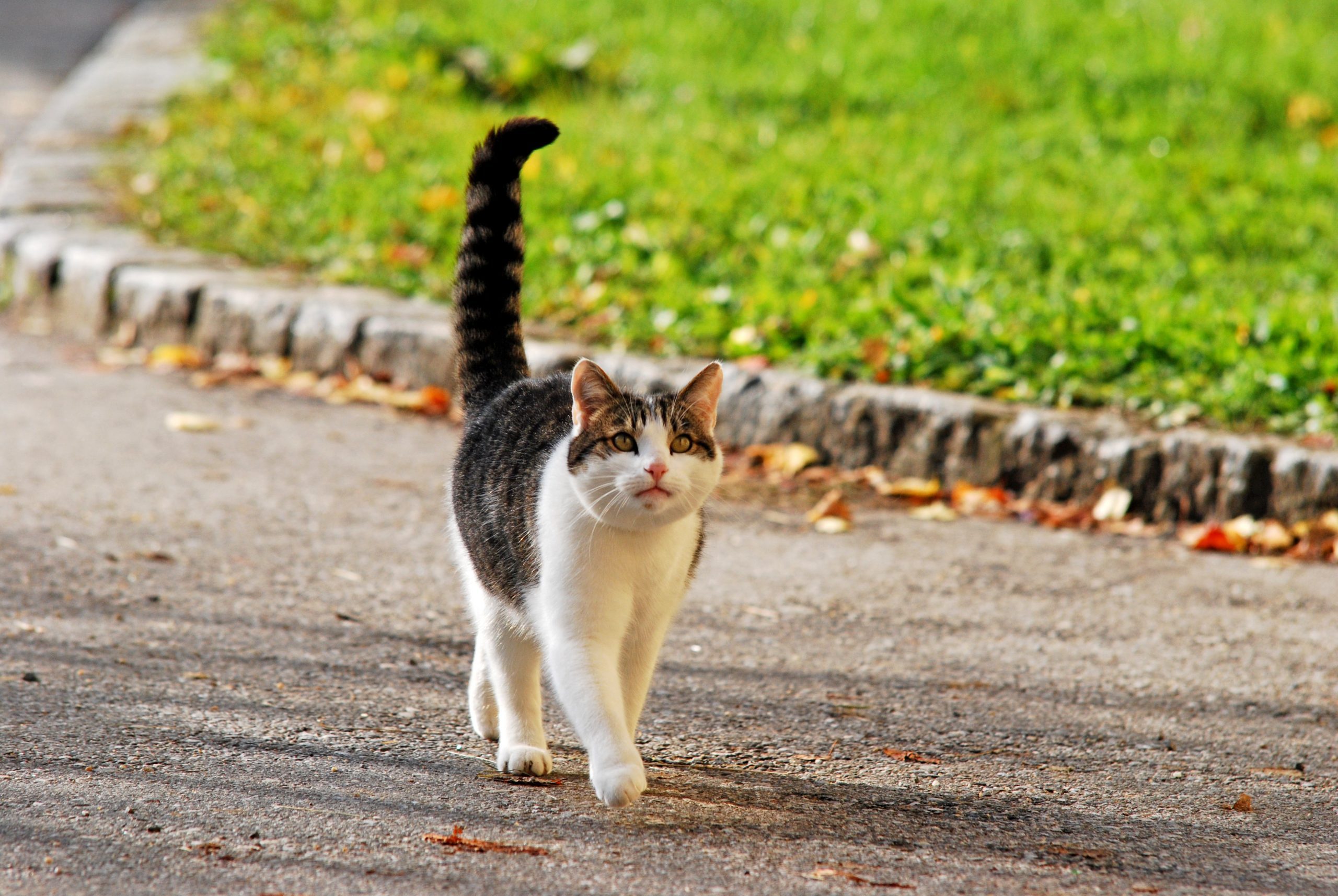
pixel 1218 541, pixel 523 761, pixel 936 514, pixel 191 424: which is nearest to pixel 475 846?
pixel 523 761

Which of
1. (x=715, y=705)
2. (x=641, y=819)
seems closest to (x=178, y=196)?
(x=715, y=705)

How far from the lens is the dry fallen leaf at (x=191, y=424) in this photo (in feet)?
16.2

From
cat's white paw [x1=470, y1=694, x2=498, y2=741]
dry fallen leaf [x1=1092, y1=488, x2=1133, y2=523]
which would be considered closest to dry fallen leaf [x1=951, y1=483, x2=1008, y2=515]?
dry fallen leaf [x1=1092, y1=488, x2=1133, y2=523]

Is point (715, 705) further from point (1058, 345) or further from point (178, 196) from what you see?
point (178, 196)

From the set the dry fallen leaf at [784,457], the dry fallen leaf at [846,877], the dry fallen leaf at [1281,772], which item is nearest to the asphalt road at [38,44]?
the dry fallen leaf at [784,457]

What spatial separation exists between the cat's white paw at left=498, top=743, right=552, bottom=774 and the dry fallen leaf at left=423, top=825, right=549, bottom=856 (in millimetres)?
332

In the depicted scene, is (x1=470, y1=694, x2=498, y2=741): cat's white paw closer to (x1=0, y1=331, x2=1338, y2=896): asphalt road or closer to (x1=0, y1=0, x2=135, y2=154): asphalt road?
(x1=0, y1=331, x2=1338, y2=896): asphalt road

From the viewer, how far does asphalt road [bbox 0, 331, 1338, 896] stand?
228cm

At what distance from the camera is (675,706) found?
3.06m

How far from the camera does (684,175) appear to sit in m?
6.68

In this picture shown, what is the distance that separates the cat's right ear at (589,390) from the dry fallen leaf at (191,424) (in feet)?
9.05

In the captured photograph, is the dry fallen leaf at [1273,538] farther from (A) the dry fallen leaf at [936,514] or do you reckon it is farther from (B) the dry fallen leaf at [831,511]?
(B) the dry fallen leaf at [831,511]

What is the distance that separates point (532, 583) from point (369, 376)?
120 inches

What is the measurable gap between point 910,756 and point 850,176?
432 centimetres
